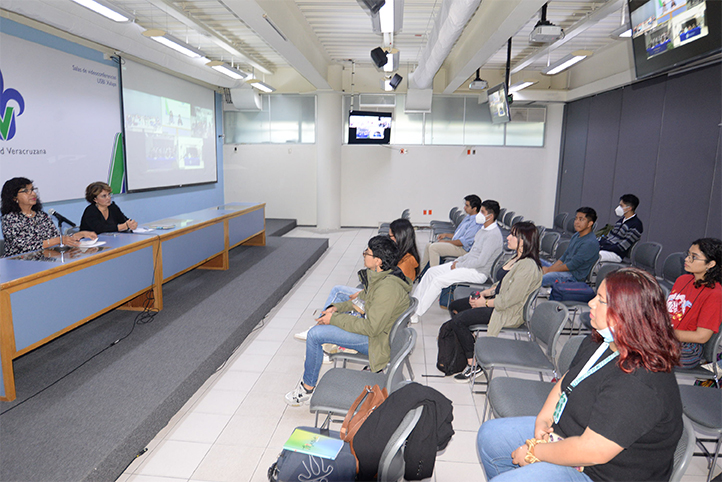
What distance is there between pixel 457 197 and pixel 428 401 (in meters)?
9.21

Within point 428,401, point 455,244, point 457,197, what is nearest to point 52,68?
point 455,244

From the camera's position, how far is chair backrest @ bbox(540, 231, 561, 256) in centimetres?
557

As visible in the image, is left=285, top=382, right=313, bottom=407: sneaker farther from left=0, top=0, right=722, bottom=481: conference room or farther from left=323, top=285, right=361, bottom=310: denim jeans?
left=323, top=285, right=361, bottom=310: denim jeans

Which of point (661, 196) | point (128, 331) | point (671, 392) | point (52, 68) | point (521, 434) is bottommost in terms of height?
point (128, 331)

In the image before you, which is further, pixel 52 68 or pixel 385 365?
pixel 52 68

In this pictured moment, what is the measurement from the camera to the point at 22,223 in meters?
3.73

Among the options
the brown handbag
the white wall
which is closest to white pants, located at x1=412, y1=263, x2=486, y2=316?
the brown handbag

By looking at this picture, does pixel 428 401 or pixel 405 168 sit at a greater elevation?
pixel 405 168

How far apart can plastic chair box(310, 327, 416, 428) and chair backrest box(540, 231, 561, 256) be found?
3.74 metres

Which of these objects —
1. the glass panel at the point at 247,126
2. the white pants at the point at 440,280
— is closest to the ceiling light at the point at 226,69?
the glass panel at the point at 247,126

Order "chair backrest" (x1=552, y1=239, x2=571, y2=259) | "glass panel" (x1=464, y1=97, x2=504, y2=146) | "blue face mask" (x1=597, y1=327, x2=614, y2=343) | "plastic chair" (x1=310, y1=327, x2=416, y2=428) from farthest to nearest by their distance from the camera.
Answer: "glass panel" (x1=464, y1=97, x2=504, y2=146) → "chair backrest" (x1=552, y1=239, x2=571, y2=259) → "plastic chair" (x1=310, y1=327, x2=416, y2=428) → "blue face mask" (x1=597, y1=327, x2=614, y2=343)

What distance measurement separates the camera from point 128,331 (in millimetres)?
3775

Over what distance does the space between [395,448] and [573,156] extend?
9504 mm

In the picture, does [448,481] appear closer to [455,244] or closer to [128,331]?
[128,331]
